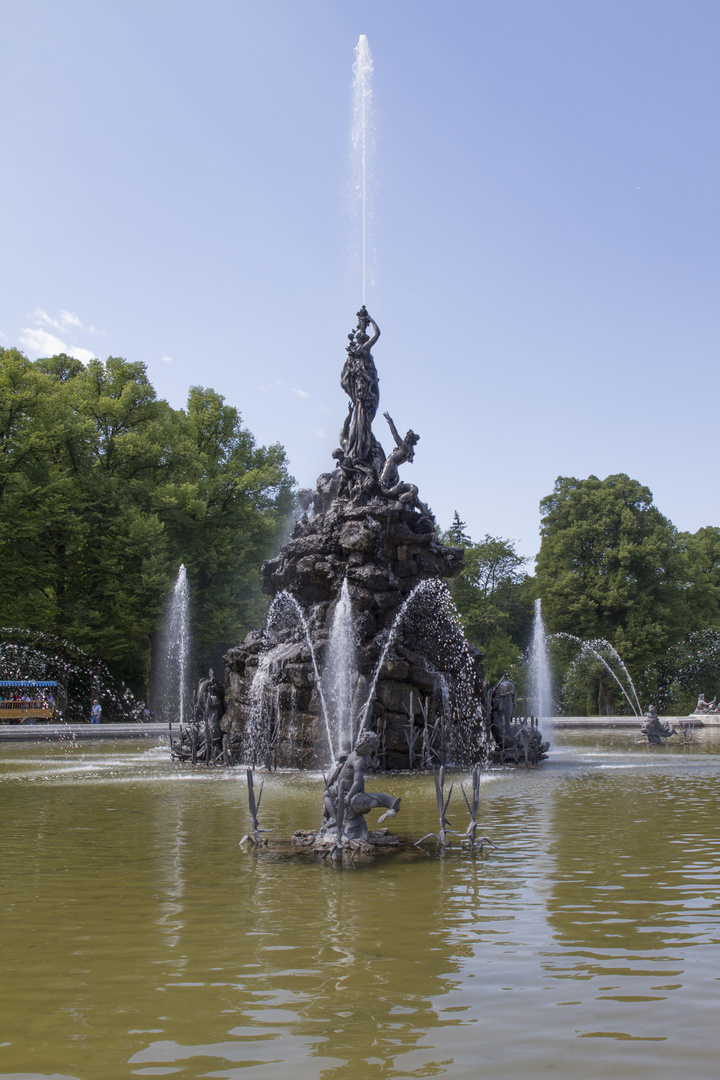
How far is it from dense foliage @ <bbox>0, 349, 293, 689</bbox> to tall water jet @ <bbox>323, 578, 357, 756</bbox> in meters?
19.2

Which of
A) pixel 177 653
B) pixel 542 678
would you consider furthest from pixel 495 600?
pixel 177 653

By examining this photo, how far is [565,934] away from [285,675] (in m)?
12.9

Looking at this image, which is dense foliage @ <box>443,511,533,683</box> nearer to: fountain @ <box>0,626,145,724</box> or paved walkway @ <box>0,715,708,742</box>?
paved walkway @ <box>0,715,708,742</box>

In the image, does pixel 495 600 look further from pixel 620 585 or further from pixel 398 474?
pixel 398 474

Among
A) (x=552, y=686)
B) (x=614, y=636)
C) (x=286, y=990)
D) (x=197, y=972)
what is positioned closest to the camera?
(x=286, y=990)

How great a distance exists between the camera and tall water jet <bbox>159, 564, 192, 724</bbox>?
123 feet

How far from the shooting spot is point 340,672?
59.0 feet

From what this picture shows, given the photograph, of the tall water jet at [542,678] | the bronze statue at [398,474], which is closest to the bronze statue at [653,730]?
the bronze statue at [398,474]

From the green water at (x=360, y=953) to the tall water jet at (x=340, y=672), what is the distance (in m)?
7.12

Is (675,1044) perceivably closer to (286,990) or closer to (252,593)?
(286,990)

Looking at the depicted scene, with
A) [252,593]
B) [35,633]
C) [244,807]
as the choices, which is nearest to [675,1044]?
[244,807]

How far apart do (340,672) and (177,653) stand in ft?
73.8

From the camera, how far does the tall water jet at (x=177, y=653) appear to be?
1475 inches

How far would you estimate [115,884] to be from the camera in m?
7.30
